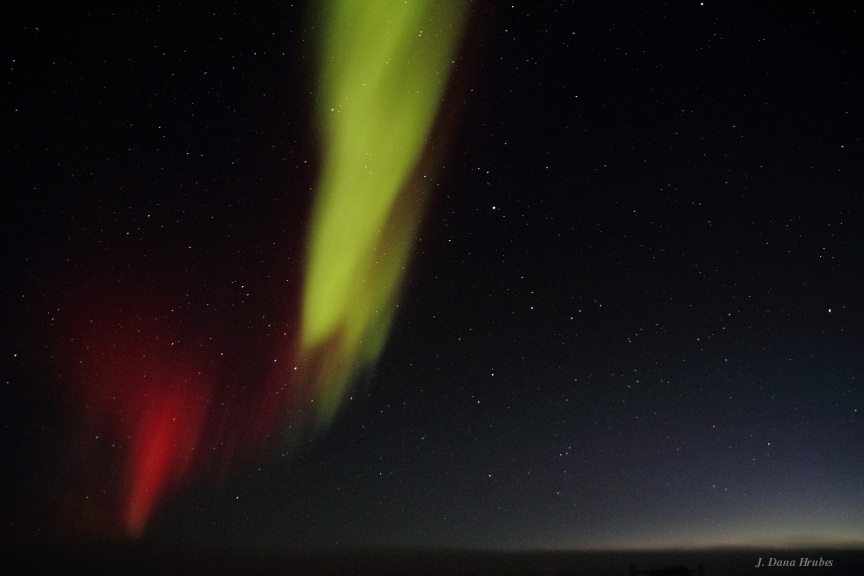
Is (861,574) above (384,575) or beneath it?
above

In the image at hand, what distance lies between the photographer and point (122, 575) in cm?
2848

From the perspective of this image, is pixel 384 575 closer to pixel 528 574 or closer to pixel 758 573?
pixel 528 574

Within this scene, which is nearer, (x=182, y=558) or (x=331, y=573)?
(x=182, y=558)

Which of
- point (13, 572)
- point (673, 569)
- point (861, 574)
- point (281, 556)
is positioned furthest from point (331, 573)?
point (673, 569)

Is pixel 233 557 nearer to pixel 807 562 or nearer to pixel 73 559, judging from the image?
pixel 73 559

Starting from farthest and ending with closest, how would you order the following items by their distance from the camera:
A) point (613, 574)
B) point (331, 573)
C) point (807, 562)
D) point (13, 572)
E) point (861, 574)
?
point (613, 574)
point (331, 573)
point (861, 574)
point (807, 562)
point (13, 572)

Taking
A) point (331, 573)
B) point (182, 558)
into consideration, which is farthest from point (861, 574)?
point (182, 558)

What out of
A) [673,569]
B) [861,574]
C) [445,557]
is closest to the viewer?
[673,569]

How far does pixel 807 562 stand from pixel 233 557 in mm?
58303

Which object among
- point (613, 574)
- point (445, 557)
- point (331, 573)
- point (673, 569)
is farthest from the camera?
point (445, 557)

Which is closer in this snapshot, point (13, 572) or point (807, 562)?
point (13, 572)

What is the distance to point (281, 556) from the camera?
2928 inches

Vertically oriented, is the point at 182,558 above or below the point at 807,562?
below

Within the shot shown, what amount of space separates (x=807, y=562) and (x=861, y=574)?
19.9 meters
